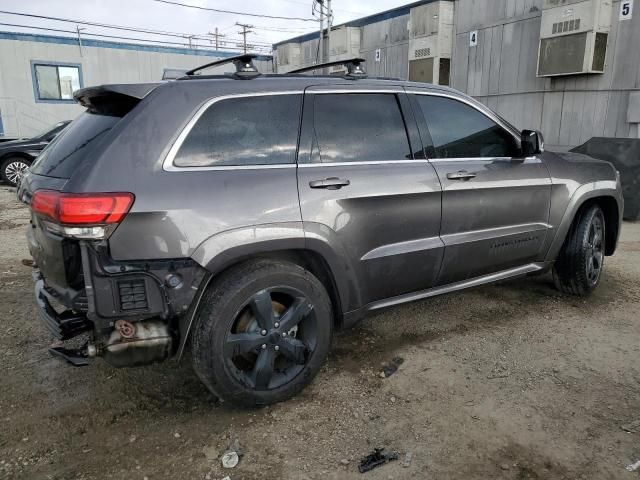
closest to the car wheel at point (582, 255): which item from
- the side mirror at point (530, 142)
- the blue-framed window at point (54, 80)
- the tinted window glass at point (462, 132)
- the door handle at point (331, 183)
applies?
the side mirror at point (530, 142)

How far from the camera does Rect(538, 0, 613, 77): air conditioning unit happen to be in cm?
1019

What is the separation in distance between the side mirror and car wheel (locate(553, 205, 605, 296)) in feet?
3.04

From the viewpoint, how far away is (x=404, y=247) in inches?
121

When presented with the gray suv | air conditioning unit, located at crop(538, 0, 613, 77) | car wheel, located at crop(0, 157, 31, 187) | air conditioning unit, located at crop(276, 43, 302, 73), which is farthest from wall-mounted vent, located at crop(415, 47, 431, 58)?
the gray suv

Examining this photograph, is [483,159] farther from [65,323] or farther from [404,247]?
[65,323]

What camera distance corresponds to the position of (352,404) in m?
2.79

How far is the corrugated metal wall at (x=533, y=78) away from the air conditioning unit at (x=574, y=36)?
0.26 m

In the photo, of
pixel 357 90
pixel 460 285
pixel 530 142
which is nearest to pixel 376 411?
pixel 460 285

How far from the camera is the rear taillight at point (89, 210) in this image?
2184 millimetres

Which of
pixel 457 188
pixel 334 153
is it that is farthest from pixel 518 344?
pixel 334 153

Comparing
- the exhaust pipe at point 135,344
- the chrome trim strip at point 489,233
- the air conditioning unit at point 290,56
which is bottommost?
the exhaust pipe at point 135,344

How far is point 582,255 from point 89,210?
12.4 ft

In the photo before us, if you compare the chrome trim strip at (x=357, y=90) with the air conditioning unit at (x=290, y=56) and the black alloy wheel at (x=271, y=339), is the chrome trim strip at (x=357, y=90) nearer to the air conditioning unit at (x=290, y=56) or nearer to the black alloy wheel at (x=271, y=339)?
the black alloy wheel at (x=271, y=339)

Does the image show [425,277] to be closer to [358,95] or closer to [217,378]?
[358,95]
